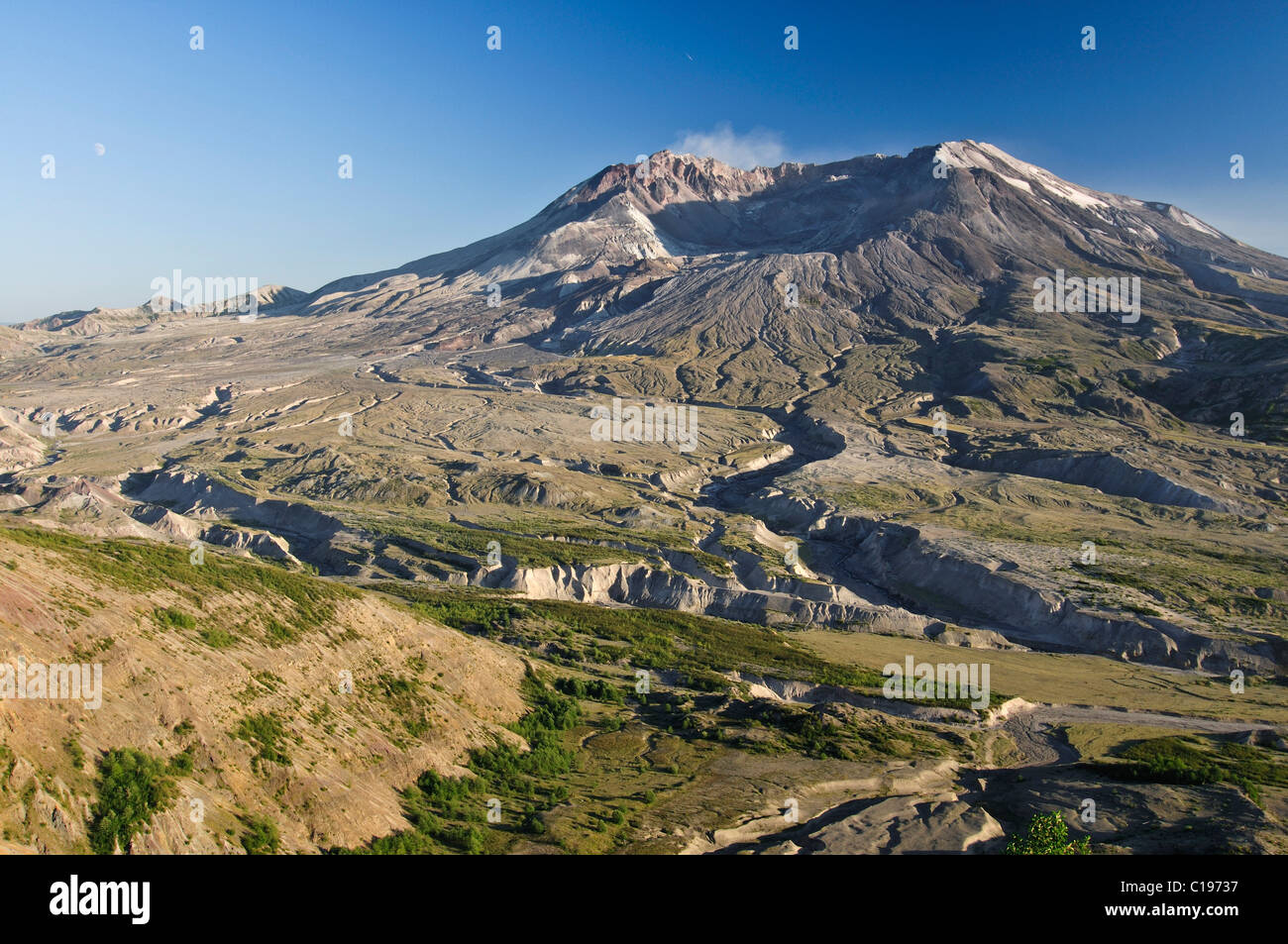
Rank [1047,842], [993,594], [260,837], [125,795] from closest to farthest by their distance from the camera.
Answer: [125,795] < [260,837] < [1047,842] < [993,594]

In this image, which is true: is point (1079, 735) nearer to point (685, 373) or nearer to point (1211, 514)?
point (1211, 514)

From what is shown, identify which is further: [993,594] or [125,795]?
[993,594]

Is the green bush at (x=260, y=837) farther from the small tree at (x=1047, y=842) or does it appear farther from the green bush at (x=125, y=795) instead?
the small tree at (x=1047, y=842)

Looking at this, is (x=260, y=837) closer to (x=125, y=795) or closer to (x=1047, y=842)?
(x=125, y=795)

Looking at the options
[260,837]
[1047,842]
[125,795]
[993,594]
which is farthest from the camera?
[993,594]

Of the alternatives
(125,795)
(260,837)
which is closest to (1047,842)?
(260,837)

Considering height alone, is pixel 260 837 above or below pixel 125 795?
below

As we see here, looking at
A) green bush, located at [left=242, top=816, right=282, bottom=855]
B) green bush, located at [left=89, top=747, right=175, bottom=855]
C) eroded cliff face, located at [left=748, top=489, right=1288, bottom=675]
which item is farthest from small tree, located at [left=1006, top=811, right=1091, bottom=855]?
eroded cliff face, located at [left=748, top=489, right=1288, bottom=675]

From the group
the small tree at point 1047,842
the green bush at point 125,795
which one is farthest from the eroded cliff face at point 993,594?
the green bush at point 125,795

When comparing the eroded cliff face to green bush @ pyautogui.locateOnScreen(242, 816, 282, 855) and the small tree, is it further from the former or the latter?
green bush @ pyautogui.locateOnScreen(242, 816, 282, 855)

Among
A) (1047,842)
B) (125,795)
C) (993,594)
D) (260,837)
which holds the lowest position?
(1047,842)
